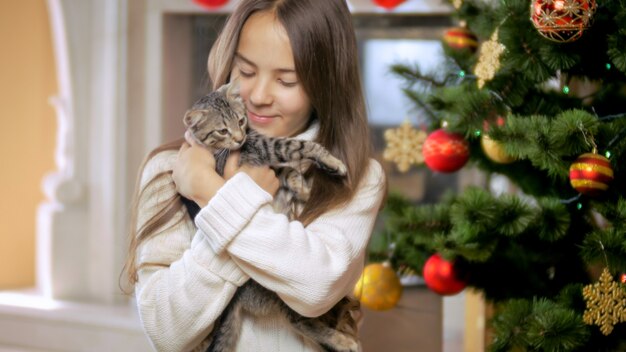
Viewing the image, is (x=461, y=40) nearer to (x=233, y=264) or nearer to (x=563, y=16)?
(x=563, y=16)

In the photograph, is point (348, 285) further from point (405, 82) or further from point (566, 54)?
point (405, 82)

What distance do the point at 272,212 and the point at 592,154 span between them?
0.59 m

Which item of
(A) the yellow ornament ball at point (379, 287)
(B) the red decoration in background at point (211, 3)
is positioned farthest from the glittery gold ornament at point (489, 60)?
(B) the red decoration in background at point (211, 3)

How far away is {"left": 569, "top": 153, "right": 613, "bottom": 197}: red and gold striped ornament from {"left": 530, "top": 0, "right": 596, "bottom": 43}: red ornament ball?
0.68ft

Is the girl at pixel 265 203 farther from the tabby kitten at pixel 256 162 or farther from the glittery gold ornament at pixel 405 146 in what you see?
the glittery gold ornament at pixel 405 146

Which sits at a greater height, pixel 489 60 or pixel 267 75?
pixel 267 75

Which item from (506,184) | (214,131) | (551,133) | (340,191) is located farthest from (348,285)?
(506,184)

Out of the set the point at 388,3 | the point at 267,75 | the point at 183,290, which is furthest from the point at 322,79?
the point at 388,3

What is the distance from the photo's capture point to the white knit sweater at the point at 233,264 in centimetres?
110

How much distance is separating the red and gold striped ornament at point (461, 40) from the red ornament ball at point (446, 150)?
0.72 ft

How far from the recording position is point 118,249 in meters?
2.93

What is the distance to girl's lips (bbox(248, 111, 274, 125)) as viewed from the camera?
119 centimetres

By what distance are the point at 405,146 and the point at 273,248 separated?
0.90 meters

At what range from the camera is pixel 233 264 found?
3.72 feet
